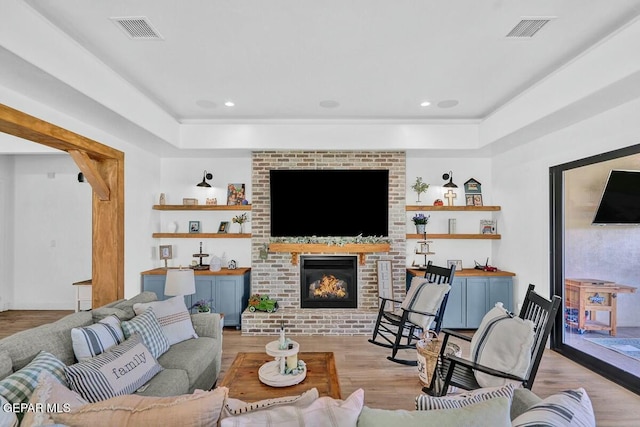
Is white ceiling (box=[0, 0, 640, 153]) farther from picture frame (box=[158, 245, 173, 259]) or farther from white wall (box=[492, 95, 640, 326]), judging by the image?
picture frame (box=[158, 245, 173, 259])

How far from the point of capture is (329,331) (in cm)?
450

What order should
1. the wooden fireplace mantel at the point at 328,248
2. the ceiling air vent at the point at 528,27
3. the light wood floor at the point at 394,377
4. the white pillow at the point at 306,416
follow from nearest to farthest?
the white pillow at the point at 306,416 < the ceiling air vent at the point at 528,27 < the light wood floor at the point at 394,377 < the wooden fireplace mantel at the point at 328,248

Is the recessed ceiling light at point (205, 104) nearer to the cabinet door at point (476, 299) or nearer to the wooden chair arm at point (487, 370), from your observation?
the wooden chair arm at point (487, 370)

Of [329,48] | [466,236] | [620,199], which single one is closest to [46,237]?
[329,48]

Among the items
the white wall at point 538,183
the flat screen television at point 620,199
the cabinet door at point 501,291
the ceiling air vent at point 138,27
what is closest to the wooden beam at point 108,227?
the ceiling air vent at point 138,27

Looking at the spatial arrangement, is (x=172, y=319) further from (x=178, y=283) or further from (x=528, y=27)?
(x=528, y=27)

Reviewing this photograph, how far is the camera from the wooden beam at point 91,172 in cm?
356

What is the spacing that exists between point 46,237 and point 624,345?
782 cm

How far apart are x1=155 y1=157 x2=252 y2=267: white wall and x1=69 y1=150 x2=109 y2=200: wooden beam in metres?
1.26

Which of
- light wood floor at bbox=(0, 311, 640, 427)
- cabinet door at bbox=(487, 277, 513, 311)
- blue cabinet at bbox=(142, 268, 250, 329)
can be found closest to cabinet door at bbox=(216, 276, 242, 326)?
blue cabinet at bbox=(142, 268, 250, 329)

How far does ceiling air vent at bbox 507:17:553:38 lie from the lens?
229 centimetres

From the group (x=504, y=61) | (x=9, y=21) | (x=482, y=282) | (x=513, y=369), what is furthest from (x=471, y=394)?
(x=482, y=282)

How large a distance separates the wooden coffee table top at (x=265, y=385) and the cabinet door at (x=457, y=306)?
245 cm

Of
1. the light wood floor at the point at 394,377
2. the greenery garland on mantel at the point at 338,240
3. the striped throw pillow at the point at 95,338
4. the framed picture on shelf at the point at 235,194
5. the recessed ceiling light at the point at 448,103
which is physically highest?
the recessed ceiling light at the point at 448,103
